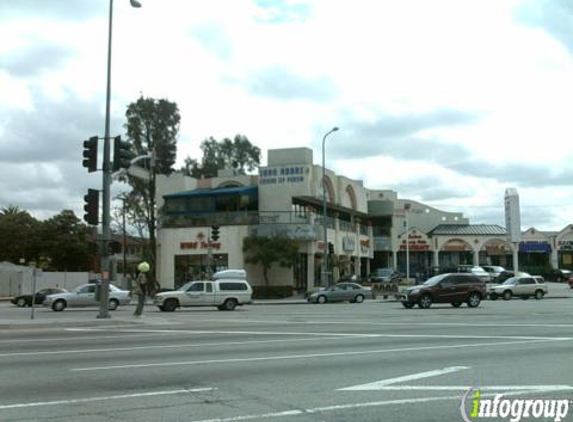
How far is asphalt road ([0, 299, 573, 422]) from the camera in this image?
7.97 m

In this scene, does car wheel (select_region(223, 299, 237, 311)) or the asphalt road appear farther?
car wheel (select_region(223, 299, 237, 311))

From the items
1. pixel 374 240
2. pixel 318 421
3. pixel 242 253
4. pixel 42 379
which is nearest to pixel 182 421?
pixel 318 421

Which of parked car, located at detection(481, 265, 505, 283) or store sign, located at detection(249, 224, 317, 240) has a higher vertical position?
store sign, located at detection(249, 224, 317, 240)

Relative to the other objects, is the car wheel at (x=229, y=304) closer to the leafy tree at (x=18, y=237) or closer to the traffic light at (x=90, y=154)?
the traffic light at (x=90, y=154)

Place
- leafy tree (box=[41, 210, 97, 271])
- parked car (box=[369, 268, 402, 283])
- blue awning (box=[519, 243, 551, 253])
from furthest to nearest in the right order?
1. blue awning (box=[519, 243, 551, 253])
2. leafy tree (box=[41, 210, 97, 271])
3. parked car (box=[369, 268, 402, 283])

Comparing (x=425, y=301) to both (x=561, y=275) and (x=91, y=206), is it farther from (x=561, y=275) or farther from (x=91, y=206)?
(x=561, y=275)

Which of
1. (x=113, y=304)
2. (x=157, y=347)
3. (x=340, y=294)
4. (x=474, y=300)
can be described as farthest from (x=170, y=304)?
(x=157, y=347)

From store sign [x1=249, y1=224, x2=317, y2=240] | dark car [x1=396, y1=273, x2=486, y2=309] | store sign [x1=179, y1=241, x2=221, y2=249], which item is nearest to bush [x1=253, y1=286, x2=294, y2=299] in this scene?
store sign [x1=249, y1=224, x2=317, y2=240]

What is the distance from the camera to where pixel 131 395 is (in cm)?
891

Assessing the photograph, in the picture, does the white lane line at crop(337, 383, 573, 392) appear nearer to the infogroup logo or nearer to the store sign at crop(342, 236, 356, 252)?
the infogroup logo

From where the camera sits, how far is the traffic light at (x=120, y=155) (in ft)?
80.8

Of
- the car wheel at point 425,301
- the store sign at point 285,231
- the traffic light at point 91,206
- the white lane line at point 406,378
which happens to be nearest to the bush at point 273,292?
the store sign at point 285,231

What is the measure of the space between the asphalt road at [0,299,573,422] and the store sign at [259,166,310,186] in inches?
1422

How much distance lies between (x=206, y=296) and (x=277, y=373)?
24.0m
